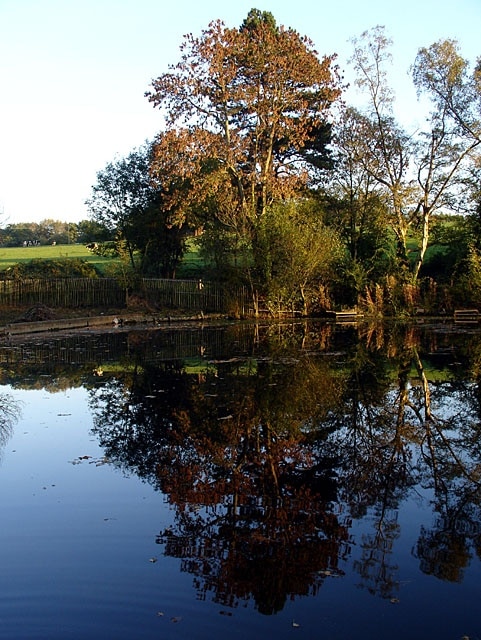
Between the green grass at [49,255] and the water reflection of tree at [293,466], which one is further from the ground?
the green grass at [49,255]

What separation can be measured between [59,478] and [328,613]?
4257mm

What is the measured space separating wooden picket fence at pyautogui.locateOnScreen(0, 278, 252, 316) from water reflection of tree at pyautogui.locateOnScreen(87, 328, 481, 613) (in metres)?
21.3

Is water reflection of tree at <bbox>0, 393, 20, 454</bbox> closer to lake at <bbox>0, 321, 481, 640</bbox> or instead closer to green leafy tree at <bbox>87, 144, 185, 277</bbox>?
lake at <bbox>0, 321, 481, 640</bbox>

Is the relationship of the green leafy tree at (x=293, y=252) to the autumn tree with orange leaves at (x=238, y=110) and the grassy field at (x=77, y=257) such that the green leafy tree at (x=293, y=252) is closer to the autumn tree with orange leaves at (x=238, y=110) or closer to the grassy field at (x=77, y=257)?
the autumn tree with orange leaves at (x=238, y=110)

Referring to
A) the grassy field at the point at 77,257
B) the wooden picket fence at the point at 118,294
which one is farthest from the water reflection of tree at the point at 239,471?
the grassy field at the point at 77,257

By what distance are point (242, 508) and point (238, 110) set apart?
30.4 m

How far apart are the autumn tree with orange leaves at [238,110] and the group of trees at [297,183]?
0.07m

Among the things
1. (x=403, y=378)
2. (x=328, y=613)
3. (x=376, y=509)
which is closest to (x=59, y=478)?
(x=376, y=509)

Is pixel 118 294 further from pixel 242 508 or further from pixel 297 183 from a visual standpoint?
pixel 242 508

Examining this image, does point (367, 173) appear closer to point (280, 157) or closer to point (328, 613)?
point (280, 157)

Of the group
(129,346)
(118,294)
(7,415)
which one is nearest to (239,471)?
(7,415)

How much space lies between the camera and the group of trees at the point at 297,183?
32.3 meters

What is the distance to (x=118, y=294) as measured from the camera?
38.1 metres

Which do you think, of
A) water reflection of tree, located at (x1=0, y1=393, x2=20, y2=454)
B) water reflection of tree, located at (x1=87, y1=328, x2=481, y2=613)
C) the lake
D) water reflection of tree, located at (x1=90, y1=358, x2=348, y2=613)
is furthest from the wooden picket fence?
water reflection of tree, located at (x1=0, y1=393, x2=20, y2=454)
